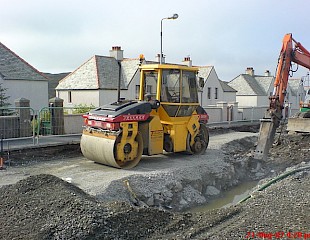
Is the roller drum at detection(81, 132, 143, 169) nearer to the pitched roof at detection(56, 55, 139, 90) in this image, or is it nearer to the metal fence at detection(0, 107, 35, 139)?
the metal fence at detection(0, 107, 35, 139)

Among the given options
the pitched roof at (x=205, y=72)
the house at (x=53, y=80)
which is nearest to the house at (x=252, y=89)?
the pitched roof at (x=205, y=72)

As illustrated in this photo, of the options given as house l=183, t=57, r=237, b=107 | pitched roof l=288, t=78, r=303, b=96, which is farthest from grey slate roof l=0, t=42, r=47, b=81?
pitched roof l=288, t=78, r=303, b=96

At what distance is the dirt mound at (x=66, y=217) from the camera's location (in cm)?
568

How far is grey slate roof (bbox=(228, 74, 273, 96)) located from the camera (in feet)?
146

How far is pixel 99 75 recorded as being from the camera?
97.9 ft

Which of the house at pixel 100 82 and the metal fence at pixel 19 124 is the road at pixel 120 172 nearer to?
the metal fence at pixel 19 124

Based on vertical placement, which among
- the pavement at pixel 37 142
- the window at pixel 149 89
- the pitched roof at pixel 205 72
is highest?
the pitched roof at pixel 205 72

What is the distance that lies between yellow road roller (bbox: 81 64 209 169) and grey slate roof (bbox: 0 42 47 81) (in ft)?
41.5

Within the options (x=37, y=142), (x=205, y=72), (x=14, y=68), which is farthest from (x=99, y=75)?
(x=37, y=142)

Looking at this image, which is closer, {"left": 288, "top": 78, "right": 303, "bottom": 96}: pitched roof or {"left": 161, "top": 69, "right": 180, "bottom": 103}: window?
{"left": 161, "top": 69, "right": 180, "bottom": 103}: window

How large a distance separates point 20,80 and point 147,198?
16.0 metres

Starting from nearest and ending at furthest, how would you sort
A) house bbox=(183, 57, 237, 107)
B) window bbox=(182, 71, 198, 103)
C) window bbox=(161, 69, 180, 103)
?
window bbox=(161, 69, 180, 103) < window bbox=(182, 71, 198, 103) < house bbox=(183, 57, 237, 107)

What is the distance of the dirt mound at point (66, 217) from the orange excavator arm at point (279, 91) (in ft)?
19.0

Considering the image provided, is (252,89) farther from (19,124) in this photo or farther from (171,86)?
(19,124)
